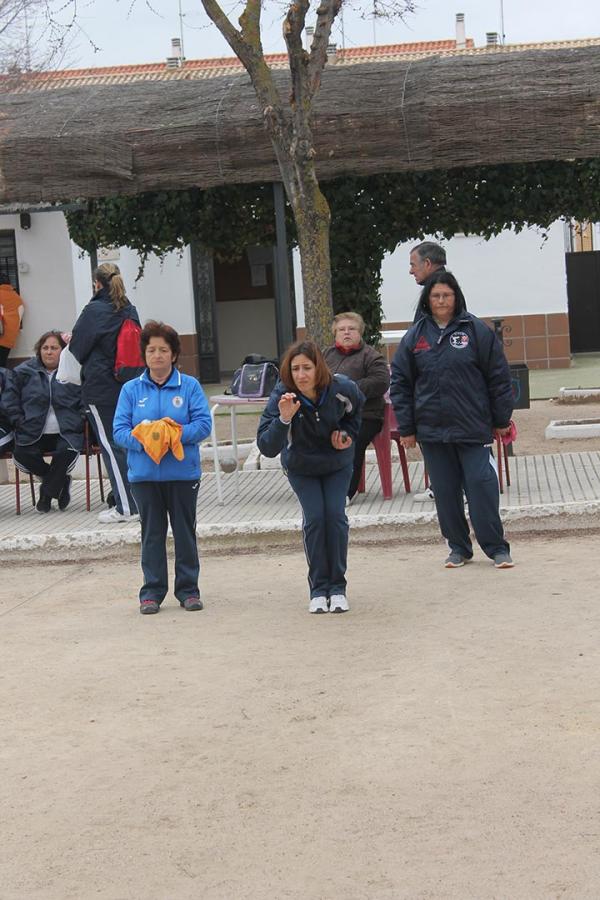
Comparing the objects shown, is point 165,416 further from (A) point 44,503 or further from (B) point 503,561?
(A) point 44,503

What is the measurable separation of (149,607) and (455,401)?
2.02m

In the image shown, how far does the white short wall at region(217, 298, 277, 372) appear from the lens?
27.1 meters

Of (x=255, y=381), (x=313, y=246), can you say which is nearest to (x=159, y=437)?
(x=255, y=381)

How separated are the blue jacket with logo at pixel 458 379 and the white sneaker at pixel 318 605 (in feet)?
4.02

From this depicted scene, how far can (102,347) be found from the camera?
9805 mm

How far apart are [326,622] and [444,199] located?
7.31 m

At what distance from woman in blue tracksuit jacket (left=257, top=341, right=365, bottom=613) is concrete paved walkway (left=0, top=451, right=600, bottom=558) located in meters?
2.30

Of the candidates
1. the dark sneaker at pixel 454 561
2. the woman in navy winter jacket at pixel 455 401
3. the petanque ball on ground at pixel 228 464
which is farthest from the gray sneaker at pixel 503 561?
the petanque ball on ground at pixel 228 464

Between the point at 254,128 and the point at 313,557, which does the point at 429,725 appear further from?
the point at 254,128

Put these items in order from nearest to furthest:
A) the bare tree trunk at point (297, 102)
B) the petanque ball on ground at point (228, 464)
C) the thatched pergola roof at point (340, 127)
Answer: the petanque ball on ground at point (228, 464) < the bare tree trunk at point (297, 102) < the thatched pergola roof at point (340, 127)

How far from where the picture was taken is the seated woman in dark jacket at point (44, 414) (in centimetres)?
1070

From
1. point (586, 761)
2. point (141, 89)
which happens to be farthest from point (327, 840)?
point (141, 89)

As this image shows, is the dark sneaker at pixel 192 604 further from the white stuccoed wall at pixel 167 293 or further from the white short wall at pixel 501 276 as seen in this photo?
the white stuccoed wall at pixel 167 293

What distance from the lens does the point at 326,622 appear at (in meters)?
6.96
